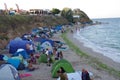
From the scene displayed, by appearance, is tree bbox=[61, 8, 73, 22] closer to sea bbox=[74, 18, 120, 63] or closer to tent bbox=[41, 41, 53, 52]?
sea bbox=[74, 18, 120, 63]

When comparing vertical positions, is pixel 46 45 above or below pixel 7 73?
below

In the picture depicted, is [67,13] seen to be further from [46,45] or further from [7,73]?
[7,73]

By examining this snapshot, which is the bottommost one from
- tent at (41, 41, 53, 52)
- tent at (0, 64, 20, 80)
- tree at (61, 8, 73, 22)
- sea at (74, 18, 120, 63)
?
tree at (61, 8, 73, 22)

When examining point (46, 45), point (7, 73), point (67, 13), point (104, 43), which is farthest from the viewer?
point (67, 13)

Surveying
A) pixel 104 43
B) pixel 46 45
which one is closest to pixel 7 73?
pixel 46 45

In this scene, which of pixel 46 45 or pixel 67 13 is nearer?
pixel 46 45

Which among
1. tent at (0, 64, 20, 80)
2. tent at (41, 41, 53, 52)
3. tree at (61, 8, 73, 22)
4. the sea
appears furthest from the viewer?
tree at (61, 8, 73, 22)

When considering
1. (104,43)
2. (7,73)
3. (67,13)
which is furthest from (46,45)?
(67,13)

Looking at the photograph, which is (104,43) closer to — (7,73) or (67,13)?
(7,73)

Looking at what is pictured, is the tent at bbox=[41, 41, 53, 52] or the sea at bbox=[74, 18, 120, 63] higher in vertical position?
the tent at bbox=[41, 41, 53, 52]

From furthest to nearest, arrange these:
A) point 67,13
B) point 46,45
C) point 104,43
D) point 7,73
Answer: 1. point 67,13
2. point 104,43
3. point 46,45
4. point 7,73

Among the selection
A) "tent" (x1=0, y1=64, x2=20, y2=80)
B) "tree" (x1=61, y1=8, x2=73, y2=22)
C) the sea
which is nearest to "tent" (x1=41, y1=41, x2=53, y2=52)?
the sea

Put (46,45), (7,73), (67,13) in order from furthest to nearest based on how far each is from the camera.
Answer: (67,13), (46,45), (7,73)

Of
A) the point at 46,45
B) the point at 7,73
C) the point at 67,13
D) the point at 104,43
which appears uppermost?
the point at 7,73
